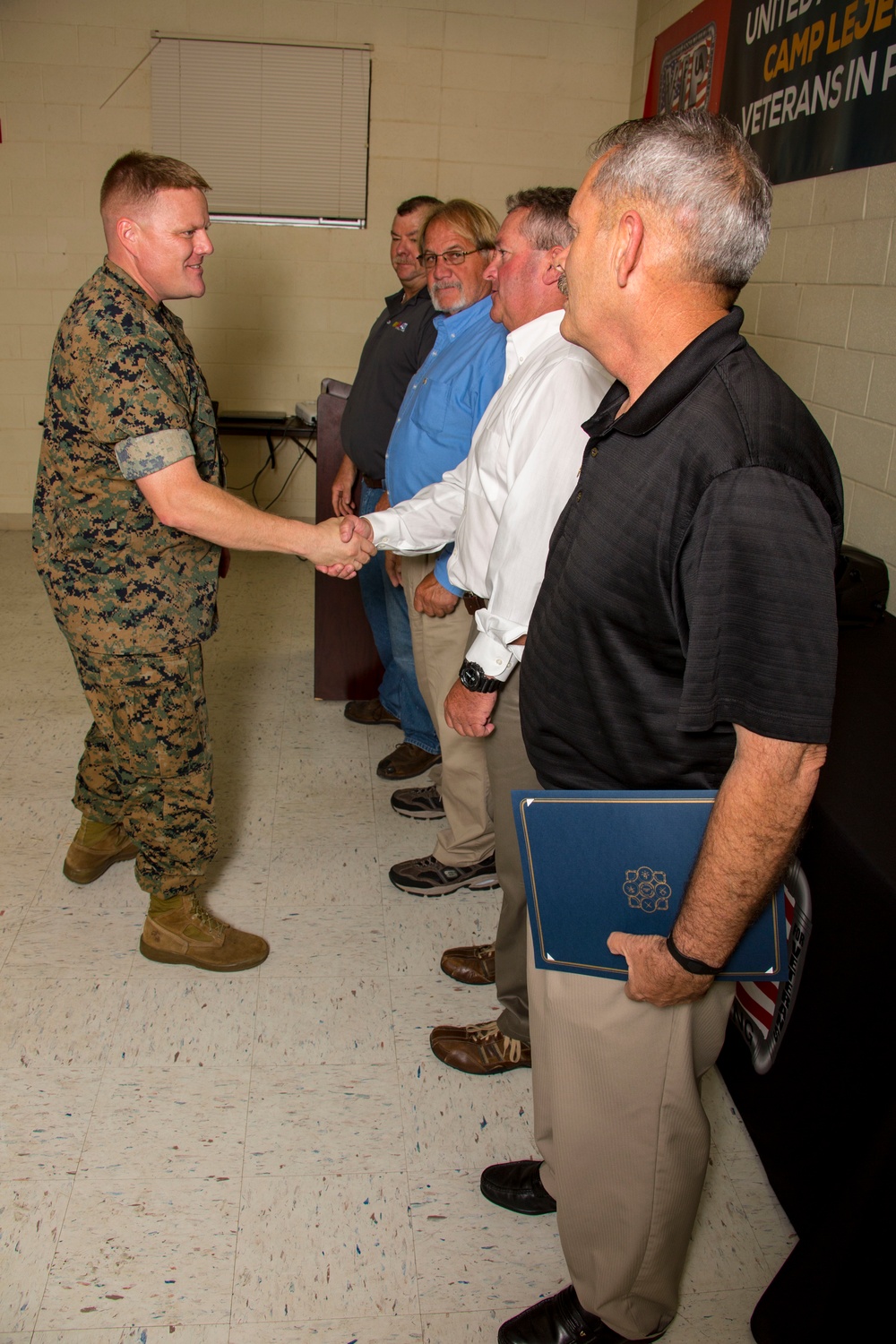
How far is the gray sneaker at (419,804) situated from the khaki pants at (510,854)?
3.24 feet

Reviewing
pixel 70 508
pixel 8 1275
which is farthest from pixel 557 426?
pixel 8 1275

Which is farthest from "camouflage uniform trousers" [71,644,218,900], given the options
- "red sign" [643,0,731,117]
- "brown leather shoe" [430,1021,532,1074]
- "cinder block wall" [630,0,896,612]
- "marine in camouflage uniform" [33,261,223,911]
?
"red sign" [643,0,731,117]

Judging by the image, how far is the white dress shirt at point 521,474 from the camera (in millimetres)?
1626

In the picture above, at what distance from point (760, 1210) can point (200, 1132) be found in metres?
0.98

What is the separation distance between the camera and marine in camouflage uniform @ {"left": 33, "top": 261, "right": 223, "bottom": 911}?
73.2 inches

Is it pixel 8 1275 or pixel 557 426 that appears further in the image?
pixel 557 426

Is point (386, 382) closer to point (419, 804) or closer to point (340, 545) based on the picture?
point (340, 545)

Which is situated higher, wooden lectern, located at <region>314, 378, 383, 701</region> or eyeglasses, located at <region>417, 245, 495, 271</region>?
eyeglasses, located at <region>417, 245, 495, 271</region>

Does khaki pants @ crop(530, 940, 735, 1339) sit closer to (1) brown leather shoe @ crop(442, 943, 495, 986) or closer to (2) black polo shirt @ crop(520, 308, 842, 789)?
(2) black polo shirt @ crop(520, 308, 842, 789)

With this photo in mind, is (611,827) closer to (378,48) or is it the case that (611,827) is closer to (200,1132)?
(200,1132)

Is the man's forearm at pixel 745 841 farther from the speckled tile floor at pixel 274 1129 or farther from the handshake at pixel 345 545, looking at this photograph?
the handshake at pixel 345 545

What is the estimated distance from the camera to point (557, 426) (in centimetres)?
162

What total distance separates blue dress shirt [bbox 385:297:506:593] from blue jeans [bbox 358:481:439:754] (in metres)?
0.57

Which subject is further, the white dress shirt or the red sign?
the red sign
